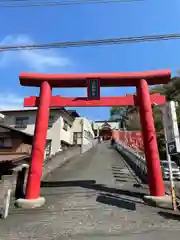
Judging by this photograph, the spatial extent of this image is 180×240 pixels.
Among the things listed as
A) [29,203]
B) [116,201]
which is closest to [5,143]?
[29,203]

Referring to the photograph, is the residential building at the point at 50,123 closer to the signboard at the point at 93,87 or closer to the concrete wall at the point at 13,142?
the concrete wall at the point at 13,142

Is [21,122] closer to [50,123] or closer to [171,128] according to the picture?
[50,123]

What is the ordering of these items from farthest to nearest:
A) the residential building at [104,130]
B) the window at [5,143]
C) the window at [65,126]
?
1. the residential building at [104,130]
2. the window at [65,126]
3. the window at [5,143]

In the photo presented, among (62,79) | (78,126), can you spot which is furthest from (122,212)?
(78,126)

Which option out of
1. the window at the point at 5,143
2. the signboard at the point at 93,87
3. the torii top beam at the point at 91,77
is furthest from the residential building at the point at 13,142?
the signboard at the point at 93,87

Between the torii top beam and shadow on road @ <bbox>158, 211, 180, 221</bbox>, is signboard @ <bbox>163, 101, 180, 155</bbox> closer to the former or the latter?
the torii top beam

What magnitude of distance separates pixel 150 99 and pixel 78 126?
2934cm

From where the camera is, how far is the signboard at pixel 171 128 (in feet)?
26.7

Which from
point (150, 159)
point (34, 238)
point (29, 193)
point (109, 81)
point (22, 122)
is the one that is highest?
point (22, 122)

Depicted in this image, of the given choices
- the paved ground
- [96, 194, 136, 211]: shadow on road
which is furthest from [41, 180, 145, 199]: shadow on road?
[96, 194, 136, 211]: shadow on road

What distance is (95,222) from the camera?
6.63 meters

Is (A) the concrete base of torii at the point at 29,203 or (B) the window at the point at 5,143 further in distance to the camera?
(B) the window at the point at 5,143

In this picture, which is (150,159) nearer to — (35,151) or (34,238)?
(35,151)

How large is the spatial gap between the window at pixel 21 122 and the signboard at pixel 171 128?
23597 millimetres
